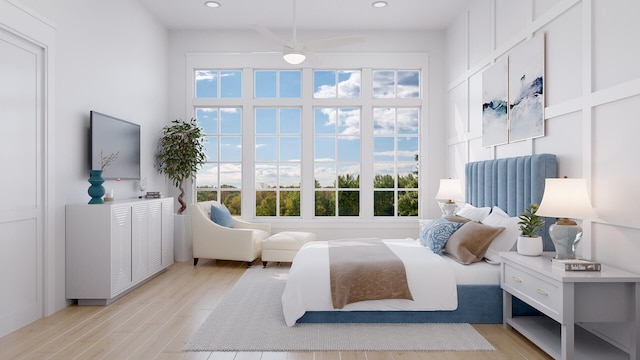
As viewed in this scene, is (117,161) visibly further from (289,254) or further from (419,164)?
(419,164)

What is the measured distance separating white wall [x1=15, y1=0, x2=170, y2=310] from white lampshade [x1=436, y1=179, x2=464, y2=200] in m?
3.86

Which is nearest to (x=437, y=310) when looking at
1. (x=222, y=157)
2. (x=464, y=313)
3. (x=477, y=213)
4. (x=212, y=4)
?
(x=464, y=313)

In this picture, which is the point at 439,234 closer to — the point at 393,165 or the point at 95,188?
the point at 393,165

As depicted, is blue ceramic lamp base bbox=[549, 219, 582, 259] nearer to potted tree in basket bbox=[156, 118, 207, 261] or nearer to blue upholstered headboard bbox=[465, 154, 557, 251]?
blue upholstered headboard bbox=[465, 154, 557, 251]

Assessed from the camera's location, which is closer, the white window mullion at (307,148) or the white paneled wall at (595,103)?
the white paneled wall at (595,103)

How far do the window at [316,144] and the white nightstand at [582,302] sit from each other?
3.56m

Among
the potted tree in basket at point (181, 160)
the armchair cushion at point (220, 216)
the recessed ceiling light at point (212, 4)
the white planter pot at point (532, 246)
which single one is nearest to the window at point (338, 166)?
the armchair cushion at point (220, 216)

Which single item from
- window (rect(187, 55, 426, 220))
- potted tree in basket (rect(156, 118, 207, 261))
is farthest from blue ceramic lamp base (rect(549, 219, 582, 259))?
potted tree in basket (rect(156, 118, 207, 261))

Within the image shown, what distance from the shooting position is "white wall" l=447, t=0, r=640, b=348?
2506mm

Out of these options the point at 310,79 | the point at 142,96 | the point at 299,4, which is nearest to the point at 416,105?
the point at 310,79

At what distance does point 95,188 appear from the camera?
12.3ft

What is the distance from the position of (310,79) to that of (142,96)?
2367 mm

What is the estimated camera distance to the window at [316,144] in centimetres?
611

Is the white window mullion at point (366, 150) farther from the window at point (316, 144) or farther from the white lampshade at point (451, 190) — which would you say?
the white lampshade at point (451, 190)
